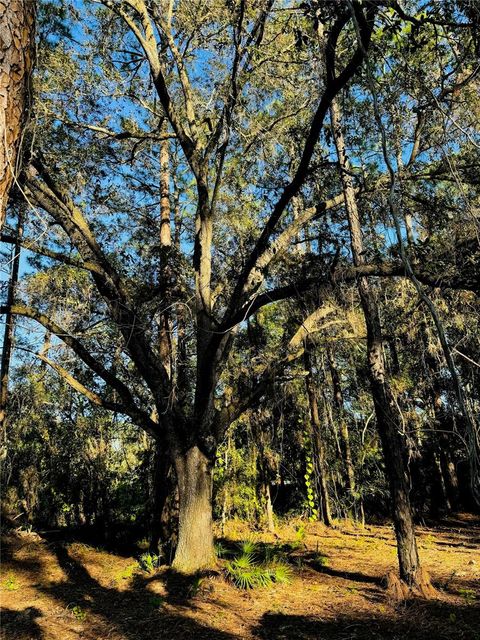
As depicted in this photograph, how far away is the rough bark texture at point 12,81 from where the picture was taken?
5.43 feet

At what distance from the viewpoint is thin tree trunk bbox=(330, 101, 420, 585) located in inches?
234

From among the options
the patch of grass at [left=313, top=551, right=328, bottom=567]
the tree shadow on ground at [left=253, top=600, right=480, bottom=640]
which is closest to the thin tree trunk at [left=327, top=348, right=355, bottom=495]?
the patch of grass at [left=313, top=551, right=328, bottom=567]

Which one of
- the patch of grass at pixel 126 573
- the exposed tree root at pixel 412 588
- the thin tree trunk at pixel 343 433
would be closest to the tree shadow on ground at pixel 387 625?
the exposed tree root at pixel 412 588

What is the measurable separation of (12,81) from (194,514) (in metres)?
6.65

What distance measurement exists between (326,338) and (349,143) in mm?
3501

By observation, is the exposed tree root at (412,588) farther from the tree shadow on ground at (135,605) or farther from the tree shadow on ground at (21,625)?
the tree shadow on ground at (21,625)

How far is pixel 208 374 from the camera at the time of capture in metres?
7.20

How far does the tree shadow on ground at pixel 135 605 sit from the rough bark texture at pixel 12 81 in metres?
4.92

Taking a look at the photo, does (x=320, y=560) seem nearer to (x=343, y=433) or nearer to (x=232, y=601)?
(x=232, y=601)

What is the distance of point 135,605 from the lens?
19.7 feet

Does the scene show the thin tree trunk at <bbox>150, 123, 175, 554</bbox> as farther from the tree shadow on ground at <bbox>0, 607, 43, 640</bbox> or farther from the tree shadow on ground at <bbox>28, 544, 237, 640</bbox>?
the tree shadow on ground at <bbox>0, 607, 43, 640</bbox>

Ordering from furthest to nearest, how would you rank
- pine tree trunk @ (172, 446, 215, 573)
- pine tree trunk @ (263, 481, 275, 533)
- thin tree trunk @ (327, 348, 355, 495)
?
thin tree trunk @ (327, 348, 355, 495) < pine tree trunk @ (263, 481, 275, 533) < pine tree trunk @ (172, 446, 215, 573)

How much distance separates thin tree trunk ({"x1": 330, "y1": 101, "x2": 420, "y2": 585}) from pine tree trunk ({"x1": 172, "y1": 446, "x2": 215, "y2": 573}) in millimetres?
2777

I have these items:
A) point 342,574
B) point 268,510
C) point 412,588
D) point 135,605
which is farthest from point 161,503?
point 412,588
